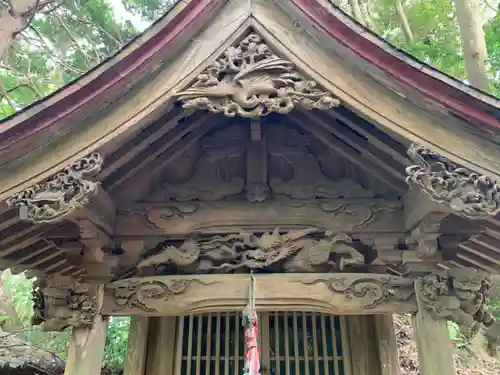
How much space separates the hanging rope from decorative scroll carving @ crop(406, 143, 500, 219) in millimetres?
1416

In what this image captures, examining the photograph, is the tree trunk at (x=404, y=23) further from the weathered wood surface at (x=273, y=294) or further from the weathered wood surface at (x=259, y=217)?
the weathered wood surface at (x=273, y=294)

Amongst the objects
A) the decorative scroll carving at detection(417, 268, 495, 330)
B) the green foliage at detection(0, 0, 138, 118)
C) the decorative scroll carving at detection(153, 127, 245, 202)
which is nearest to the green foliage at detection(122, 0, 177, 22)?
the green foliage at detection(0, 0, 138, 118)

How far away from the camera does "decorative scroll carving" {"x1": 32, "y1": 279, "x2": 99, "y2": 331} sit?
3492mm

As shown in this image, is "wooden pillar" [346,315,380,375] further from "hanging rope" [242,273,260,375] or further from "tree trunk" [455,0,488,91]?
"tree trunk" [455,0,488,91]

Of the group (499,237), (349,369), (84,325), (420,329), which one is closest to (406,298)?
(420,329)

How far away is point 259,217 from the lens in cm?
372

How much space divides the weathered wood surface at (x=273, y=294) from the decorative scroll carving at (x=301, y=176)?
687 millimetres

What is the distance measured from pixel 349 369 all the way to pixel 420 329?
1.16 metres

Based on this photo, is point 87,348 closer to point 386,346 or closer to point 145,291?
point 145,291

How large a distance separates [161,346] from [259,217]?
5.78 feet

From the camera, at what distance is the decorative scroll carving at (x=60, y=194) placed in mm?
2738

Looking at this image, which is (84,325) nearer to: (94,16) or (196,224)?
(196,224)

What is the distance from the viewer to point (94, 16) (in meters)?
9.97

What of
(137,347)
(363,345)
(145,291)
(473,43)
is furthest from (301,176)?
(473,43)
